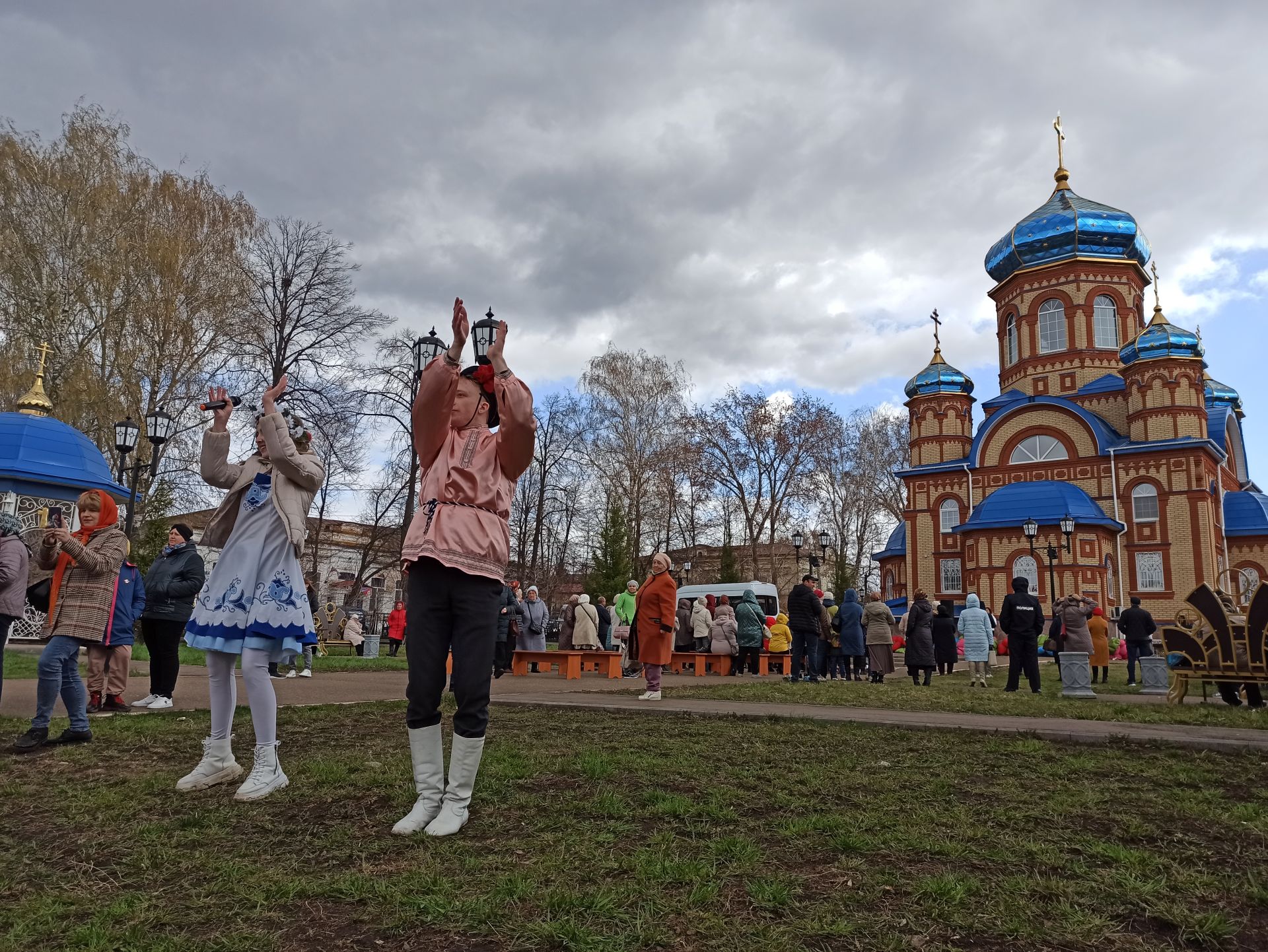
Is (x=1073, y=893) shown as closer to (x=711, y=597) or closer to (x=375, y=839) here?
(x=375, y=839)

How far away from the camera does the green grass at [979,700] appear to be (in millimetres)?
→ 9328

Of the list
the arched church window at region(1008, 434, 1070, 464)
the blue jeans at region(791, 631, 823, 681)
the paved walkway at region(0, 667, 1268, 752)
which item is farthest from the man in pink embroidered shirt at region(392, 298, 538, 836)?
the arched church window at region(1008, 434, 1070, 464)

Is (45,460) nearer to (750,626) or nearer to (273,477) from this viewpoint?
(750,626)

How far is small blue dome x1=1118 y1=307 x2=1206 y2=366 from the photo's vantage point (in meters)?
39.3

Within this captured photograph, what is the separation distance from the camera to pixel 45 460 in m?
17.8

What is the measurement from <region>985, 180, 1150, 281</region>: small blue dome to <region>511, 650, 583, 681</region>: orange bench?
36.9m

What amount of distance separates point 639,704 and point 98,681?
5.36 metres

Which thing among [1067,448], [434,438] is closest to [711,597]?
[434,438]

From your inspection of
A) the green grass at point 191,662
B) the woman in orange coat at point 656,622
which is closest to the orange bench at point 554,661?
the green grass at point 191,662

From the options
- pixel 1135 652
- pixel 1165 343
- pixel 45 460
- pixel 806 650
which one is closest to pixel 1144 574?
pixel 1165 343

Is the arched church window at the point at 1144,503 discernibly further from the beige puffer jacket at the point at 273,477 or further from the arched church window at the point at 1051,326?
the beige puffer jacket at the point at 273,477

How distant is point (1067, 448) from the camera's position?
4109 cm

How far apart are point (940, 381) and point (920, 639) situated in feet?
106

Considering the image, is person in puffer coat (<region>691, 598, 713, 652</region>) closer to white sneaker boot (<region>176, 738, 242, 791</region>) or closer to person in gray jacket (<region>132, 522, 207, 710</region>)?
person in gray jacket (<region>132, 522, 207, 710</region>)
